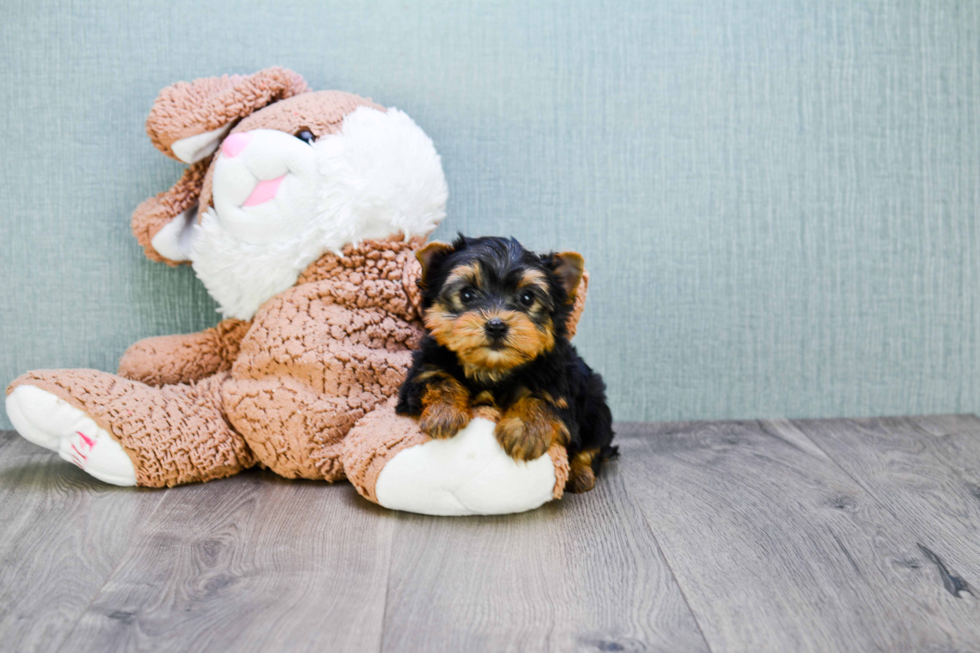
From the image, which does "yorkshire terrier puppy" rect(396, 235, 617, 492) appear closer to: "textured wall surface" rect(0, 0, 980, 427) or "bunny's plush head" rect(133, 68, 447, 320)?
"bunny's plush head" rect(133, 68, 447, 320)

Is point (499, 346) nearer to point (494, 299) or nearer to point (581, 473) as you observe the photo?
point (494, 299)

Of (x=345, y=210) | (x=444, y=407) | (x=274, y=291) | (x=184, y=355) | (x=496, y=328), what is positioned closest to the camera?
(x=496, y=328)

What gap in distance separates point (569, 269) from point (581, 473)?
1.83 ft

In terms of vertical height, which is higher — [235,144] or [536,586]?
[235,144]

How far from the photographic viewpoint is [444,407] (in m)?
1.79

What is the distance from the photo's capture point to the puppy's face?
1.69 meters

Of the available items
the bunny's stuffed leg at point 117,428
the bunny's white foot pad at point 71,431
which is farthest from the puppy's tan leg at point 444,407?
the bunny's white foot pad at point 71,431

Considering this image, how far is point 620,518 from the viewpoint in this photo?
1.90 meters

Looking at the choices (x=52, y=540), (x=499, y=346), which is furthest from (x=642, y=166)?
(x=52, y=540)

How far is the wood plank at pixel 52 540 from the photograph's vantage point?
142 cm

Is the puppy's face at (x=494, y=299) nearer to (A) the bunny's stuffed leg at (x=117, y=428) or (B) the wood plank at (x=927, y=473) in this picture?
(A) the bunny's stuffed leg at (x=117, y=428)

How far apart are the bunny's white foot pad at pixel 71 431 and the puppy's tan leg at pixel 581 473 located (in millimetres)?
1124

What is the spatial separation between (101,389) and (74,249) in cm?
70

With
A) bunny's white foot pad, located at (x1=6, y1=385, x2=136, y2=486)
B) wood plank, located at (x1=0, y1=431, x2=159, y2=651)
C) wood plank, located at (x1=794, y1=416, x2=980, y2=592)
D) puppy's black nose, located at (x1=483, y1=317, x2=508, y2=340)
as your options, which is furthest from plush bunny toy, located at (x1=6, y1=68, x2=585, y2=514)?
wood plank, located at (x1=794, y1=416, x2=980, y2=592)
